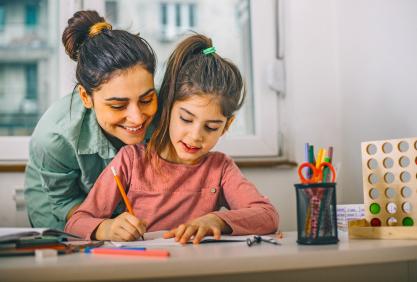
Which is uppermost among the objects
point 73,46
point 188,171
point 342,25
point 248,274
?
point 342,25

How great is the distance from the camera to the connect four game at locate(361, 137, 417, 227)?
96 cm

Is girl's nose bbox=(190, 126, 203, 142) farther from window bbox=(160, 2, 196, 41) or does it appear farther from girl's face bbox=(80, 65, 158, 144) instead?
window bbox=(160, 2, 196, 41)

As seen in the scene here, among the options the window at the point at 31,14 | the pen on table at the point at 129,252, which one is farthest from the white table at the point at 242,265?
the window at the point at 31,14

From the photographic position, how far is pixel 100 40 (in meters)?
1.21

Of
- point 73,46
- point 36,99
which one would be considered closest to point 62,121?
point 73,46

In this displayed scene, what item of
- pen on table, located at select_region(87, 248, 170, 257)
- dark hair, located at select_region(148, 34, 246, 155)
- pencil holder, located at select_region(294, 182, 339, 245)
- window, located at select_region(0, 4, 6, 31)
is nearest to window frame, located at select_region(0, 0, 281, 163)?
window, located at select_region(0, 4, 6, 31)

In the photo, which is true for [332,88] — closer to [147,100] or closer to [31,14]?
[147,100]

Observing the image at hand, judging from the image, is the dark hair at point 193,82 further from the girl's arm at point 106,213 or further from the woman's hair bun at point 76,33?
the woman's hair bun at point 76,33

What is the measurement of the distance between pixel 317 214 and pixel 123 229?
351 mm

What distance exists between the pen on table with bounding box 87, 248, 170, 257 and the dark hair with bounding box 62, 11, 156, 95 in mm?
514

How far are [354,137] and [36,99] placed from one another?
931 mm

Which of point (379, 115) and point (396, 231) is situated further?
point (379, 115)

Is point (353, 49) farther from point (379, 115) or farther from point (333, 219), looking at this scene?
point (333, 219)

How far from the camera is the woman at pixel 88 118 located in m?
1.20
